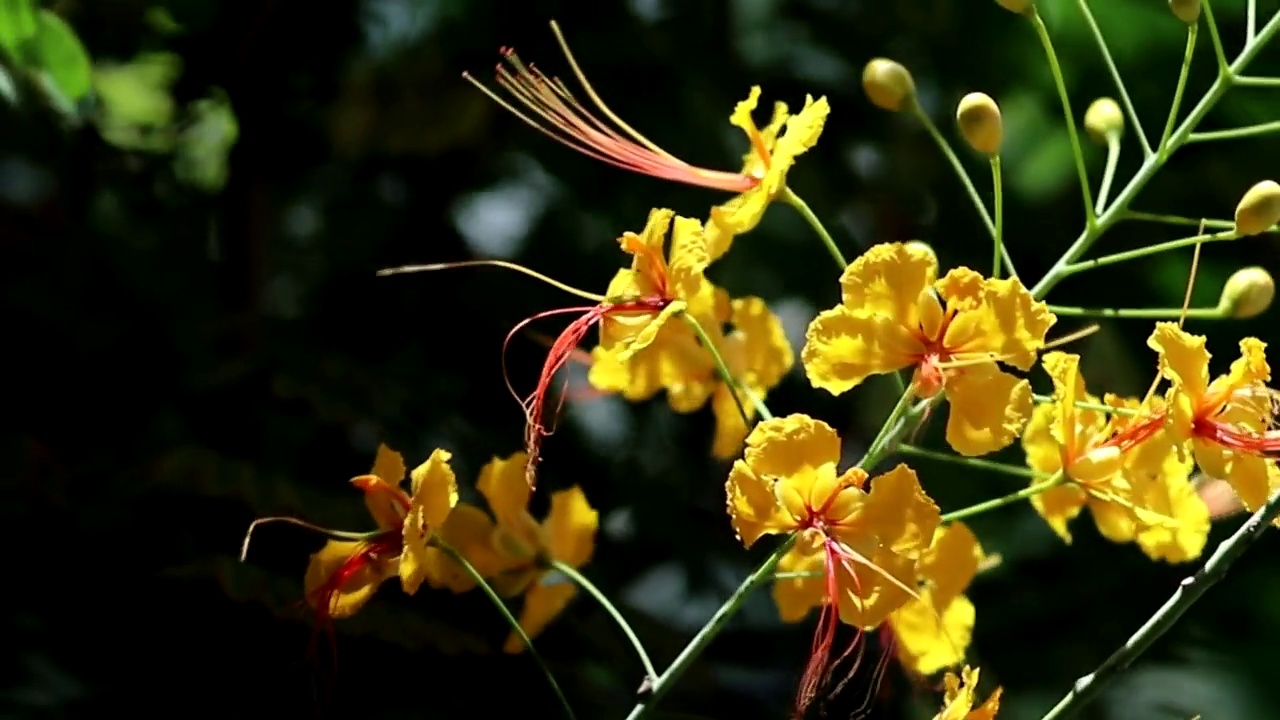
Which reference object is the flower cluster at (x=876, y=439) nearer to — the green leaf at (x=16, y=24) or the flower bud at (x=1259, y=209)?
the flower bud at (x=1259, y=209)

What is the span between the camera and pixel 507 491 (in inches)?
36.4

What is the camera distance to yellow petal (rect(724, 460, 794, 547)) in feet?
2.42

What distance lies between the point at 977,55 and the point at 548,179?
43cm

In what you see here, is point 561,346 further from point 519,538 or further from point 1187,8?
point 1187,8

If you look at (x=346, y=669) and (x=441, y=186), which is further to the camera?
(x=441, y=186)

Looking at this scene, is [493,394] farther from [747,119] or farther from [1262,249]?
[1262,249]

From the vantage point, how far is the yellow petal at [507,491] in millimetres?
925

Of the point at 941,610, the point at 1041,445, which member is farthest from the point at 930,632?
the point at 1041,445

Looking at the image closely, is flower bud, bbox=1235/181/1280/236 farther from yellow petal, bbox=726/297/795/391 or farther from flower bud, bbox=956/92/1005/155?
yellow petal, bbox=726/297/795/391

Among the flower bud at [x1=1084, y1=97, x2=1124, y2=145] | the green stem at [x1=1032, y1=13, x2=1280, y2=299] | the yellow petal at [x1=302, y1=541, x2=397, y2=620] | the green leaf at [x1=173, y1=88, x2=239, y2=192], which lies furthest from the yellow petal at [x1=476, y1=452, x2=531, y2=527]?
the green leaf at [x1=173, y1=88, x2=239, y2=192]

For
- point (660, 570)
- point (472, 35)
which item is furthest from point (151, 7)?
point (660, 570)

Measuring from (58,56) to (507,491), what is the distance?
42 centimetres

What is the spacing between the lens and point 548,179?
4.87 feet

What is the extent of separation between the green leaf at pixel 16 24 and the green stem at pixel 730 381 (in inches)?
19.1
